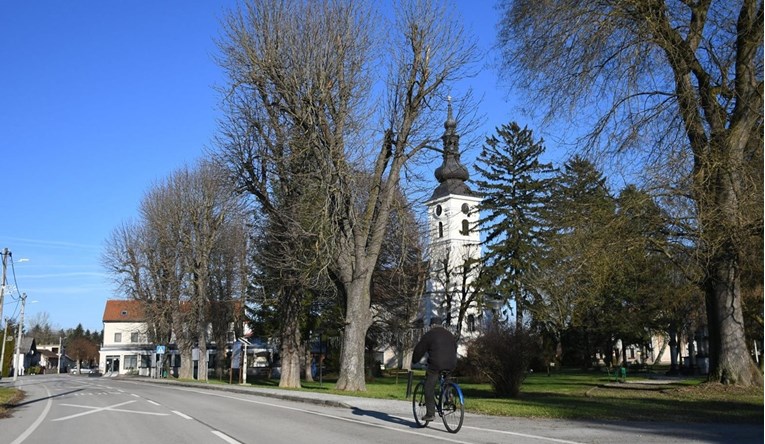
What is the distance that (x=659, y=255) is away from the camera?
2042 cm

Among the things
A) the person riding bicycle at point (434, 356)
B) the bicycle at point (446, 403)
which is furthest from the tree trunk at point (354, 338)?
the person riding bicycle at point (434, 356)

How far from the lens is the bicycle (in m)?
10.9

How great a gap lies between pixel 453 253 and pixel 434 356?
5584 centimetres

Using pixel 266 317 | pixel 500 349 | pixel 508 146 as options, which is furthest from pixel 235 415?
pixel 508 146

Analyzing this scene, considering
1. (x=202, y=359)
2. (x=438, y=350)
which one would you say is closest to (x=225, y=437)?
(x=438, y=350)

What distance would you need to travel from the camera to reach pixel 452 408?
11070 mm

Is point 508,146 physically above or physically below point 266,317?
above

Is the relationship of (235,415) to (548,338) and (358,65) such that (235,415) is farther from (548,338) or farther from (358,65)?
(548,338)

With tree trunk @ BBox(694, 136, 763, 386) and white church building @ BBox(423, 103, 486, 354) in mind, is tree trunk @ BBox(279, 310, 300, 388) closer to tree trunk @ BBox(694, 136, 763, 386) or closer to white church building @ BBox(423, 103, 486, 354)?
white church building @ BBox(423, 103, 486, 354)

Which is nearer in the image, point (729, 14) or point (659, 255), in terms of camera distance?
point (729, 14)

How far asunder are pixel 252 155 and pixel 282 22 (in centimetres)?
505

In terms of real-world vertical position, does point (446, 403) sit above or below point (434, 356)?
below

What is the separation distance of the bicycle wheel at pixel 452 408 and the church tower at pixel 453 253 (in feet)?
94.0

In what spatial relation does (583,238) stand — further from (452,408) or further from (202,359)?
(202,359)
